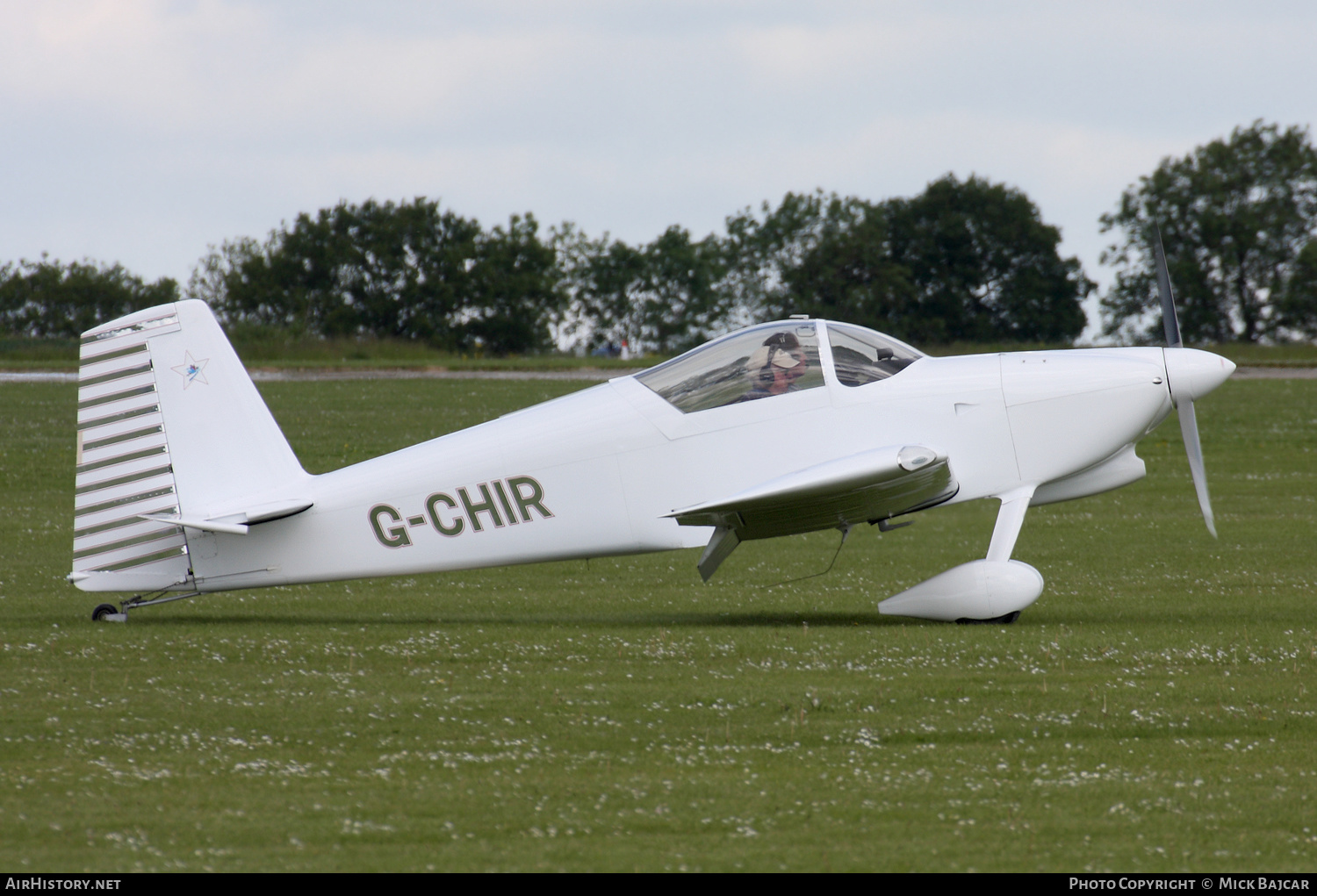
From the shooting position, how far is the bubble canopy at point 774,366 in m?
10.0

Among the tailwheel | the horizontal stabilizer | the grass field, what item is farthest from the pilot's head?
the tailwheel

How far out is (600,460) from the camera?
10008 millimetres

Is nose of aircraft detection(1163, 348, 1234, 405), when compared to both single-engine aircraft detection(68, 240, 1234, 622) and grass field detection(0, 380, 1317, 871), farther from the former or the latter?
grass field detection(0, 380, 1317, 871)

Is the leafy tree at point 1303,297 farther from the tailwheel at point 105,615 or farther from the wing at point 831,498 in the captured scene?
the tailwheel at point 105,615

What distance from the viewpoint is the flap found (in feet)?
30.8

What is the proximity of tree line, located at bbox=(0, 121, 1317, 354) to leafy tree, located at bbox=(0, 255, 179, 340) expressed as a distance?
0.10 metres

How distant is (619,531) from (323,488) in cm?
227

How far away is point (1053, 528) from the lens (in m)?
17.9

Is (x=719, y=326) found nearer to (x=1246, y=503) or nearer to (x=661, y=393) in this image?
(x=1246, y=503)

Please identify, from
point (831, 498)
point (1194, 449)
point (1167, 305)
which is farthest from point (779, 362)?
point (1194, 449)

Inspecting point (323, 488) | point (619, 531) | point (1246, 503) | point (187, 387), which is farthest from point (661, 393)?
point (1246, 503)

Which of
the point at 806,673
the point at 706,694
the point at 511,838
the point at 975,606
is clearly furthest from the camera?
the point at 975,606

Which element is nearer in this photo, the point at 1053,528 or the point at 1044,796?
the point at 1044,796

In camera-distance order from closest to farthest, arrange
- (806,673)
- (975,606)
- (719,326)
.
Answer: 1. (806,673)
2. (975,606)
3. (719,326)
